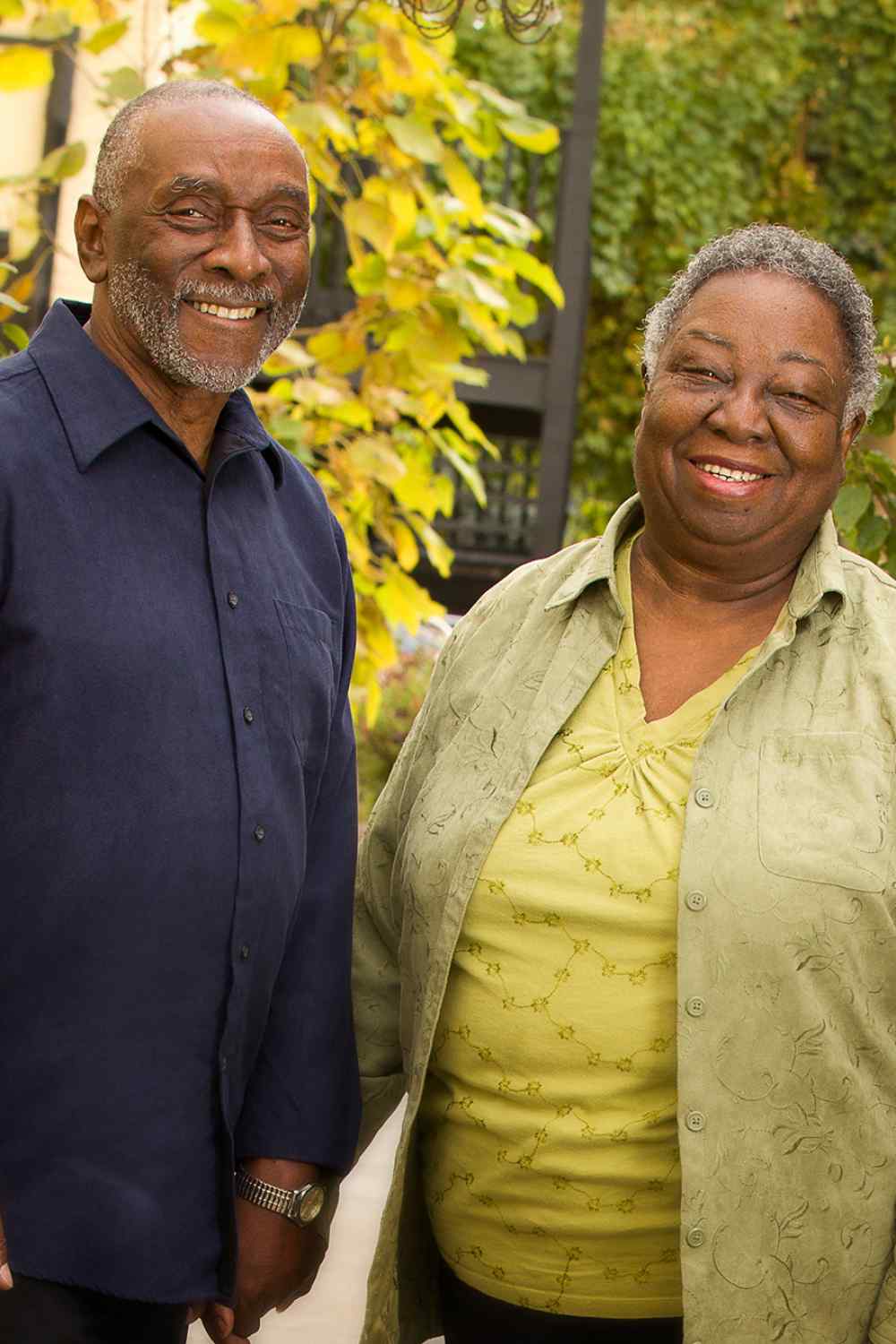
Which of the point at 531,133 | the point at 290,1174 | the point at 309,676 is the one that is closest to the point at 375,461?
the point at 531,133

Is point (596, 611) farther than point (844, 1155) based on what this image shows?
Yes

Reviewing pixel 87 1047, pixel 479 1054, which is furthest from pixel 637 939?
pixel 87 1047

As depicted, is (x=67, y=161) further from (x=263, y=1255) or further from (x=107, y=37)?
(x=263, y=1255)

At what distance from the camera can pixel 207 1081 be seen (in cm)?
224

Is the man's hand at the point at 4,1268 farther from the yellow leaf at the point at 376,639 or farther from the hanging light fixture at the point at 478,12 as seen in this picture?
the hanging light fixture at the point at 478,12

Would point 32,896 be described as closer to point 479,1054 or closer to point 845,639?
point 479,1054

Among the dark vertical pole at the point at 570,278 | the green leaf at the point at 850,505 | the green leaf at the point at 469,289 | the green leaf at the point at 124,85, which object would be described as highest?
the green leaf at the point at 124,85

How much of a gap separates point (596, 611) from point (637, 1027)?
0.60m

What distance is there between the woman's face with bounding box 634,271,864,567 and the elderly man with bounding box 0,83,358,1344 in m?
0.56

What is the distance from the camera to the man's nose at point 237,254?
7.45 ft

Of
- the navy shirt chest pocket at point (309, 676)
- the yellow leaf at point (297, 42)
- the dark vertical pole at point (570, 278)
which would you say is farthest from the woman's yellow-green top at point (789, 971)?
the dark vertical pole at point (570, 278)

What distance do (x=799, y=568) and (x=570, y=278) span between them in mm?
9569

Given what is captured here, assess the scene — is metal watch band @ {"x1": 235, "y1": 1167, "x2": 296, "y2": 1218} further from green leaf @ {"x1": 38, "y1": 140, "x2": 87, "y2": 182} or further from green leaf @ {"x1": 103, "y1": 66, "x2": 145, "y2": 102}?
green leaf @ {"x1": 103, "y1": 66, "x2": 145, "y2": 102}

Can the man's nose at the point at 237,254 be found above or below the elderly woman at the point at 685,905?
above
